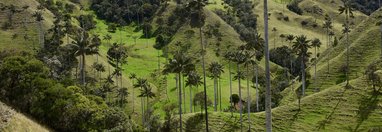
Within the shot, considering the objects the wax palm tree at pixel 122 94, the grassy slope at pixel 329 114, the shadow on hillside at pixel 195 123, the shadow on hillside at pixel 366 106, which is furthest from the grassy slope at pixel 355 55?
the wax palm tree at pixel 122 94

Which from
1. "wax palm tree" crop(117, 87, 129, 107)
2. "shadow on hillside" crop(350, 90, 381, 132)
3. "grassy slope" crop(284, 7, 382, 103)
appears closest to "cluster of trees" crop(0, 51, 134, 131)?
"shadow on hillside" crop(350, 90, 381, 132)

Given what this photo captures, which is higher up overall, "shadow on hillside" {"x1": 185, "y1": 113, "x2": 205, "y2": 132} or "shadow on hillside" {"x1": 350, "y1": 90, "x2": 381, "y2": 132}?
"shadow on hillside" {"x1": 350, "y1": 90, "x2": 381, "y2": 132}

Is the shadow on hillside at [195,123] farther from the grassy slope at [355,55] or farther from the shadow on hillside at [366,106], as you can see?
the grassy slope at [355,55]

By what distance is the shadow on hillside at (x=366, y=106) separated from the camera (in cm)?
11312

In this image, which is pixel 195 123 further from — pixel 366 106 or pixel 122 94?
pixel 122 94

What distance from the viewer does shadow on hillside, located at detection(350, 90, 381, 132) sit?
113125 mm

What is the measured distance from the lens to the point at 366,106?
384ft

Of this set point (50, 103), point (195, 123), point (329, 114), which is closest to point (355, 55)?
point (329, 114)

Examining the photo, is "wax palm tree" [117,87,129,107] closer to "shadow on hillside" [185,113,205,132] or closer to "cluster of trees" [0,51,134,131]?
"shadow on hillside" [185,113,205,132]

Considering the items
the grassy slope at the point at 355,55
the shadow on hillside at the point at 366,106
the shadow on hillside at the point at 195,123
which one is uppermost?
the grassy slope at the point at 355,55

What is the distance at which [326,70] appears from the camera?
169 m

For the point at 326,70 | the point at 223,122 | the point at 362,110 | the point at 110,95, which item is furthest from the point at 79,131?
the point at 326,70

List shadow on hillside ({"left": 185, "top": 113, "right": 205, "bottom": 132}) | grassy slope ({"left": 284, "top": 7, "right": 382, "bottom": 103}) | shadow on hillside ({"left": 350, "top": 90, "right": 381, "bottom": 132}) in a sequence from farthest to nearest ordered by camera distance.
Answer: grassy slope ({"left": 284, "top": 7, "right": 382, "bottom": 103}) → shadow on hillside ({"left": 185, "top": 113, "right": 205, "bottom": 132}) → shadow on hillside ({"left": 350, "top": 90, "right": 381, "bottom": 132})

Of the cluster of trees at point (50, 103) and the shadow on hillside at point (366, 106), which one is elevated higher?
the cluster of trees at point (50, 103)
